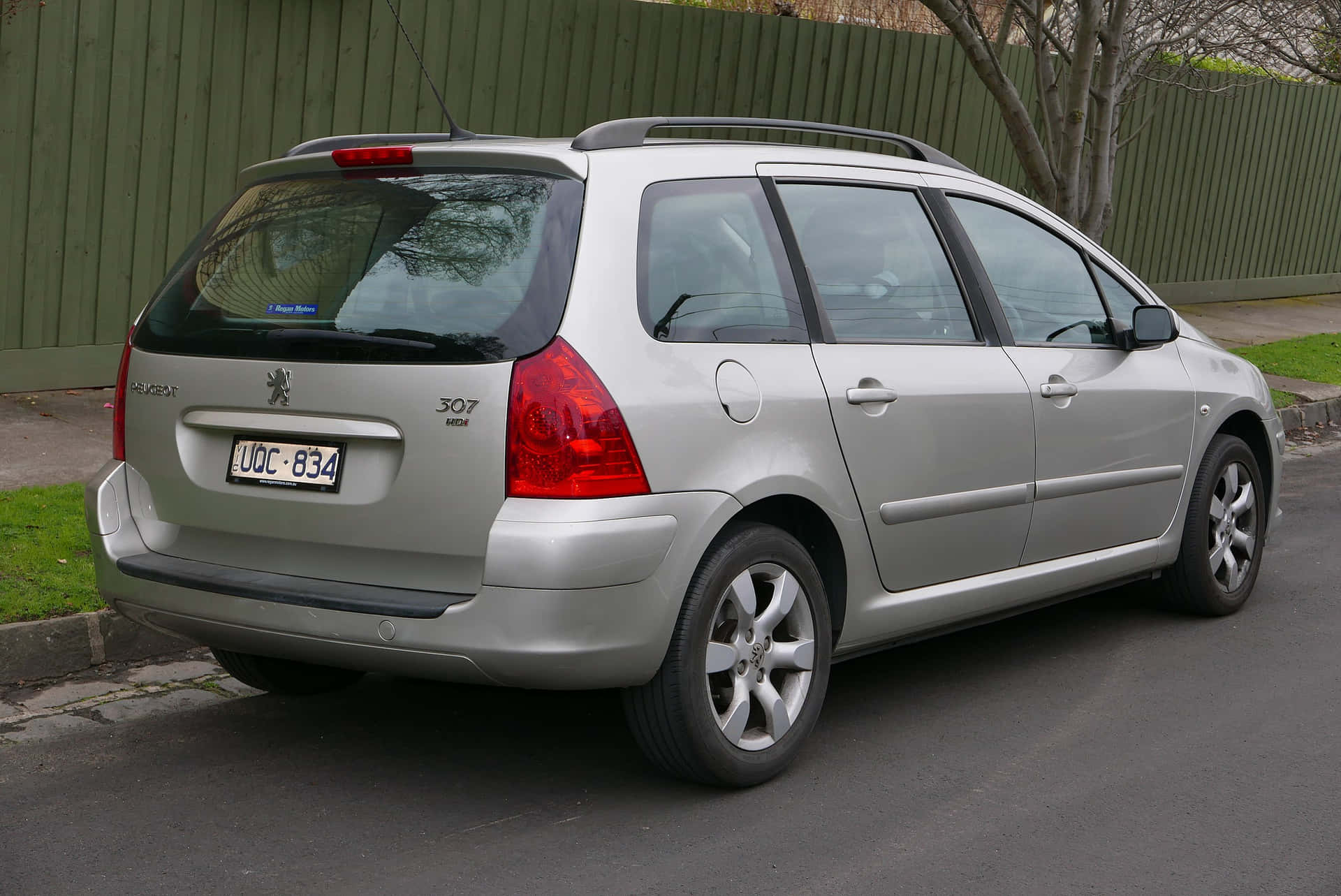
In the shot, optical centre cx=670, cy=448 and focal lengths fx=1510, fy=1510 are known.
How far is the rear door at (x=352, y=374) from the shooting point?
3.59 meters

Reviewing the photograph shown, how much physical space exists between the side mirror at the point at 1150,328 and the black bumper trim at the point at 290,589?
2819 mm

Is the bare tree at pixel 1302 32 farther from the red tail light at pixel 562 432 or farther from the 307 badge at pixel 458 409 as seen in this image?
the 307 badge at pixel 458 409

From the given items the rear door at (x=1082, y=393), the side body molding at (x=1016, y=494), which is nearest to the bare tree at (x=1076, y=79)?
the rear door at (x=1082, y=393)

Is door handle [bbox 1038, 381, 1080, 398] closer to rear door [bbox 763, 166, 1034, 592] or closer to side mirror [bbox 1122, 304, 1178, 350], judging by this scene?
rear door [bbox 763, 166, 1034, 592]

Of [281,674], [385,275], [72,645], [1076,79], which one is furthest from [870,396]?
[1076,79]

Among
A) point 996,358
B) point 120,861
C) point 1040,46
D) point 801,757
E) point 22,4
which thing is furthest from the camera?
point 1040,46

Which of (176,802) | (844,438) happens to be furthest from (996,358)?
(176,802)

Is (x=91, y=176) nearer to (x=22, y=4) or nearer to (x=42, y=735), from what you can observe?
(x=22, y=4)

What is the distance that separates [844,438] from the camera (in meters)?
4.16

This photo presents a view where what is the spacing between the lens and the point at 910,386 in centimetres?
439

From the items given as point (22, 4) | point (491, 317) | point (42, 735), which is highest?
point (22, 4)

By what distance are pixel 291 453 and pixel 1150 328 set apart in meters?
3.05

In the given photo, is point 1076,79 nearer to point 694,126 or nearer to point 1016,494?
point 1016,494

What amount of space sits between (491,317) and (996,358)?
1.85m
